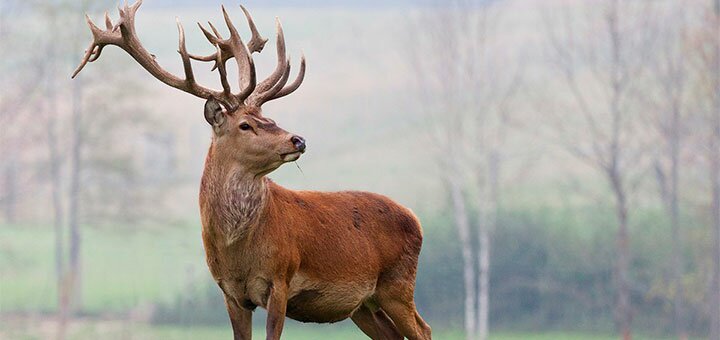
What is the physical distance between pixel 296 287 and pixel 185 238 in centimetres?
1855

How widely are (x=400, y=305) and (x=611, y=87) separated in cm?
1195

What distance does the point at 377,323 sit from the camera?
8000 millimetres

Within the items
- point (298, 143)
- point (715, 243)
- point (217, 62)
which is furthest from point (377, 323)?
point (715, 243)

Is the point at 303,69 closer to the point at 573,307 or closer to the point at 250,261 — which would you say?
the point at 250,261

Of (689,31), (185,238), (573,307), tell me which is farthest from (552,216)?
(185,238)

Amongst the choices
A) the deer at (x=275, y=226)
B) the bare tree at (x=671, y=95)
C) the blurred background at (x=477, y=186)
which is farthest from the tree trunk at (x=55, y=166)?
the deer at (x=275, y=226)

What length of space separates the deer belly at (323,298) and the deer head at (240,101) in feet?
2.53

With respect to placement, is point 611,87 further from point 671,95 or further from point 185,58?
point 185,58

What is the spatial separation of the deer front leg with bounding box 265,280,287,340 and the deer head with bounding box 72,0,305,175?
64cm

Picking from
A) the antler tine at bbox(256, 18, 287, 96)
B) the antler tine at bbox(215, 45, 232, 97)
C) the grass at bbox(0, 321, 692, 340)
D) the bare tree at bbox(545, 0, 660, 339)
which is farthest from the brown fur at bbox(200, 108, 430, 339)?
the grass at bbox(0, 321, 692, 340)

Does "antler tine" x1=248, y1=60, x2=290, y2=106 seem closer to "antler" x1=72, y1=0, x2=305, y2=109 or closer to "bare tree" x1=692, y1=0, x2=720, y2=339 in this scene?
"antler" x1=72, y1=0, x2=305, y2=109

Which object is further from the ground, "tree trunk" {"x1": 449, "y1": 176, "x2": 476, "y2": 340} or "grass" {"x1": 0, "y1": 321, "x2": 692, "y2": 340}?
"tree trunk" {"x1": 449, "y1": 176, "x2": 476, "y2": 340}

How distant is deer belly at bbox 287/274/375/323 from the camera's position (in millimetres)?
7125

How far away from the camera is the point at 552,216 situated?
23.6 meters
